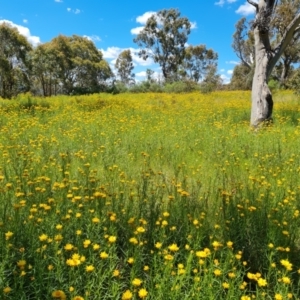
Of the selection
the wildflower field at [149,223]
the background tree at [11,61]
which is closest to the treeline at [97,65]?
the background tree at [11,61]

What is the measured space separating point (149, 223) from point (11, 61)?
33.4m

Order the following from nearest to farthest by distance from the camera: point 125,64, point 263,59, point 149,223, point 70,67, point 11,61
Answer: point 149,223 → point 263,59 → point 11,61 → point 70,67 → point 125,64

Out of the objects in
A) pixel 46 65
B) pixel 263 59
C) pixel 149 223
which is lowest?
pixel 149 223

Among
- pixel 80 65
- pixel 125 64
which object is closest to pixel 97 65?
pixel 80 65

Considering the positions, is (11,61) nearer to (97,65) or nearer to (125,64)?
(97,65)

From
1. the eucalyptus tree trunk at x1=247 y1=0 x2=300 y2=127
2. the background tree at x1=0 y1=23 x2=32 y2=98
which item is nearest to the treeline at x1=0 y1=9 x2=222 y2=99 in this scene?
the background tree at x1=0 y1=23 x2=32 y2=98

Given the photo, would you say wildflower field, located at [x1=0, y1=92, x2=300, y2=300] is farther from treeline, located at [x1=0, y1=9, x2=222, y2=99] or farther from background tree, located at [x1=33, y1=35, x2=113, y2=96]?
background tree, located at [x1=33, y1=35, x2=113, y2=96]

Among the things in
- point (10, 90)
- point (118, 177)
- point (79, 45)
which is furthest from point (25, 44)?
point (118, 177)

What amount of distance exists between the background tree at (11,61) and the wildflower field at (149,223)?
26.3 meters

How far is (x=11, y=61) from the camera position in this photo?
31.1 meters

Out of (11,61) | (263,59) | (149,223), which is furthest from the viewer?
(11,61)

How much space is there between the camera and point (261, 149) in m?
5.63

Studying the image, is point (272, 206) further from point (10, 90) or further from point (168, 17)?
point (168, 17)

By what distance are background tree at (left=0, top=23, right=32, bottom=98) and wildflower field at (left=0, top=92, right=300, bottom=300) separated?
26.3 metres
